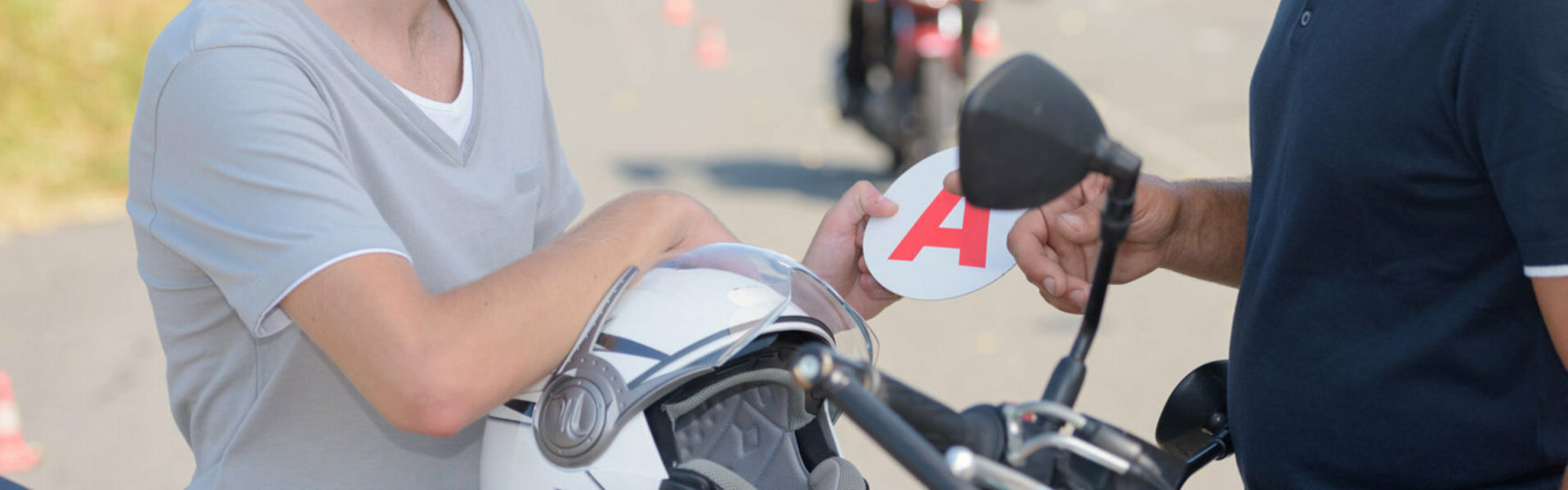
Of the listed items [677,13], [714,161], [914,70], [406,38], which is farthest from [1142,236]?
[677,13]

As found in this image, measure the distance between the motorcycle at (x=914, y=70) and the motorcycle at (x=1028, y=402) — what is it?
5.78 meters

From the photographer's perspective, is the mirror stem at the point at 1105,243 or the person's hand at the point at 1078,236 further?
the person's hand at the point at 1078,236

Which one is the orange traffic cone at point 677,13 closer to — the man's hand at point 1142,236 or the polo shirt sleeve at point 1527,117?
the man's hand at point 1142,236

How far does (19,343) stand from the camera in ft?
17.8

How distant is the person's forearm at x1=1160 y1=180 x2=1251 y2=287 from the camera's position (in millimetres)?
2160

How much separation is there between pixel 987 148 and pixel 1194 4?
1273 centimetres

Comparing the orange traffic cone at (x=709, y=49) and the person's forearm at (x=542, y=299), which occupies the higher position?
the person's forearm at (x=542, y=299)

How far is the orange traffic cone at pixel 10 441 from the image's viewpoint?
4.24 metres

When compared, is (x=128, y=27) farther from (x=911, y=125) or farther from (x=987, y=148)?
(x=987, y=148)

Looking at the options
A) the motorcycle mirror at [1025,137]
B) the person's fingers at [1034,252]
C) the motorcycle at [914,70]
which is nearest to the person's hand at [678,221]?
the person's fingers at [1034,252]

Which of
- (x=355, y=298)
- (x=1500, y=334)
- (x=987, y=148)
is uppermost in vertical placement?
(x=987, y=148)

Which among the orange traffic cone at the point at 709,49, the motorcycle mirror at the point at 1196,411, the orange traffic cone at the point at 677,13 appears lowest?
the orange traffic cone at the point at 677,13

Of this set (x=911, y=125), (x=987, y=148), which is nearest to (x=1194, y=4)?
(x=911, y=125)

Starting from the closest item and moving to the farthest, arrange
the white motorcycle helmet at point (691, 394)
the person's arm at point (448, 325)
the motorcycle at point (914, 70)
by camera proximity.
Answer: the person's arm at point (448, 325) < the white motorcycle helmet at point (691, 394) < the motorcycle at point (914, 70)
